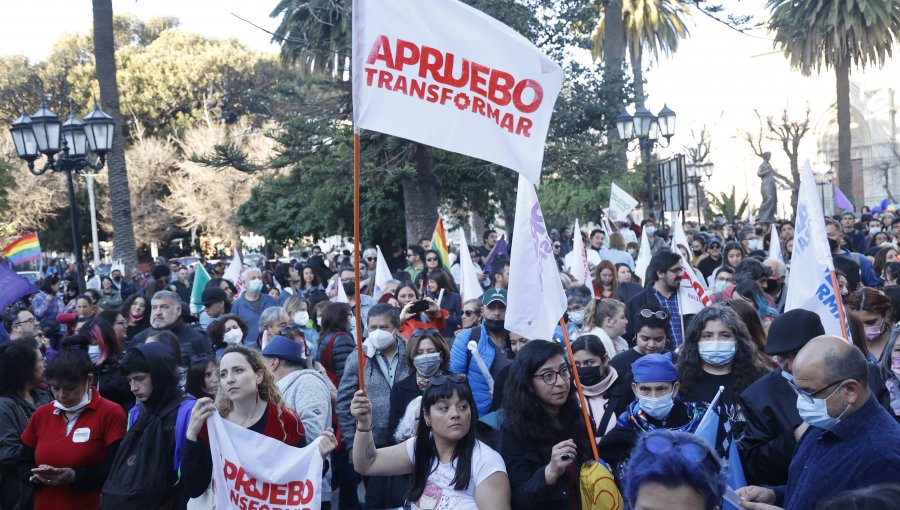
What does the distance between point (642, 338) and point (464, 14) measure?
240 cm

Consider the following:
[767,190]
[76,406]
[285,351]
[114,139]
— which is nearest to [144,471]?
[76,406]

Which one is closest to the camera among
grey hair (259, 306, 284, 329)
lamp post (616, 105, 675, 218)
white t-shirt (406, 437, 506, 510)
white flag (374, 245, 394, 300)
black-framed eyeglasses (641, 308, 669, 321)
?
white t-shirt (406, 437, 506, 510)

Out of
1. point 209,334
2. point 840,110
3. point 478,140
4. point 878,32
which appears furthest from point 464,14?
point 878,32

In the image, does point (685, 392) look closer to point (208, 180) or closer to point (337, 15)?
point (337, 15)

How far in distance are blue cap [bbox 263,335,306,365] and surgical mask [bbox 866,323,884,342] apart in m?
3.72

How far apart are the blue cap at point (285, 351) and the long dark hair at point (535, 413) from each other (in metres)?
2.06

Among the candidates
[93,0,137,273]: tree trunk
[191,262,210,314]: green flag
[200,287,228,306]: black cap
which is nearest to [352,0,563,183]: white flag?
[200,287,228,306]: black cap

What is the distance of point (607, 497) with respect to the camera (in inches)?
167

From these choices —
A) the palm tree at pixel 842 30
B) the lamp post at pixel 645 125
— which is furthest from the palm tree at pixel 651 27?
the lamp post at pixel 645 125

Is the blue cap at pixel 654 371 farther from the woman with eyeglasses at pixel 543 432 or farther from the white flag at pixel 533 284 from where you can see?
the white flag at pixel 533 284

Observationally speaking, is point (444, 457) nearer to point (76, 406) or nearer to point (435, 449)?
point (435, 449)

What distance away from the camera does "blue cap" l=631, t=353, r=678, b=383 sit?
465 centimetres

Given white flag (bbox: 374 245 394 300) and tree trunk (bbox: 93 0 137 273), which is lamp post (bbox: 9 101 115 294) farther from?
white flag (bbox: 374 245 394 300)

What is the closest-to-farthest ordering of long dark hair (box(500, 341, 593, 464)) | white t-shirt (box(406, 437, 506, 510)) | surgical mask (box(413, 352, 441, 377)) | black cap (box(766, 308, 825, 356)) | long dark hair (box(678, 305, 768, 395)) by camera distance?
white t-shirt (box(406, 437, 506, 510)) → long dark hair (box(500, 341, 593, 464)) → black cap (box(766, 308, 825, 356)) → long dark hair (box(678, 305, 768, 395)) → surgical mask (box(413, 352, 441, 377))
